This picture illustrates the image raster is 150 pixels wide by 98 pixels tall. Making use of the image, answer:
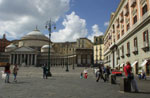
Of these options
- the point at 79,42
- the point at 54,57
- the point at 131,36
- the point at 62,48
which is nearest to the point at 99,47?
the point at 79,42

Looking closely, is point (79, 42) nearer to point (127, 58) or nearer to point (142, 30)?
point (127, 58)

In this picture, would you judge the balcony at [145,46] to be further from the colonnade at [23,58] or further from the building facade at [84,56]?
the colonnade at [23,58]

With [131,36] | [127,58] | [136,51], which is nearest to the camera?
[136,51]

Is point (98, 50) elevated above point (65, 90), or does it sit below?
above

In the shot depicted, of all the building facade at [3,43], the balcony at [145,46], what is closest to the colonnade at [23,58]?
the building facade at [3,43]

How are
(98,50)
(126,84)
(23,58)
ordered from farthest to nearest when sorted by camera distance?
1. (23,58)
2. (98,50)
3. (126,84)

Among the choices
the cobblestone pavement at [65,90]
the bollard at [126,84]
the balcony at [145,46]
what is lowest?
the cobblestone pavement at [65,90]

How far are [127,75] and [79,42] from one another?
329ft

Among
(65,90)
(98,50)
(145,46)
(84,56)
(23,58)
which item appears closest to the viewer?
(65,90)

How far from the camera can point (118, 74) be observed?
78.7 ft

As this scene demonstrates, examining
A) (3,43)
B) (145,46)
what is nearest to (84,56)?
(145,46)

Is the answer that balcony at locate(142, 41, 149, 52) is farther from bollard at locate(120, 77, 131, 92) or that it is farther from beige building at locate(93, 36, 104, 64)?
beige building at locate(93, 36, 104, 64)

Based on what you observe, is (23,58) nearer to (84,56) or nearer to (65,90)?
(84,56)

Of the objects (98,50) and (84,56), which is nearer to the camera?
(98,50)
